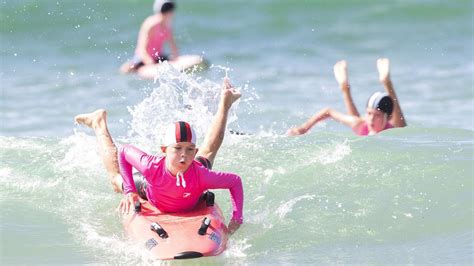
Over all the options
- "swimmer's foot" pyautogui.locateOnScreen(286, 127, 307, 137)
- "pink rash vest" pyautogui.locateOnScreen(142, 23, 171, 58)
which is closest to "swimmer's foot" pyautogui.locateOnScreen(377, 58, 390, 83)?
"swimmer's foot" pyautogui.locateOnScreen(286, 127, 307, 137)

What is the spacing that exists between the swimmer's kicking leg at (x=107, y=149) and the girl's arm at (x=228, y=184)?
1.15 metres

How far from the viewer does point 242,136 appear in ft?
37.8

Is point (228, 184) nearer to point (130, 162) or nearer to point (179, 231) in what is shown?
point (179, 231)

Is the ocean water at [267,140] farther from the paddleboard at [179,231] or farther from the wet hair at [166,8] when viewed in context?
the wet hair at [166,8]

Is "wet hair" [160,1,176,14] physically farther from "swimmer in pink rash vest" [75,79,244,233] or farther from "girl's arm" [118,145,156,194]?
"girl's arm" [118,145,156,194]

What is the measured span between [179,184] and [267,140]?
3.21 metres

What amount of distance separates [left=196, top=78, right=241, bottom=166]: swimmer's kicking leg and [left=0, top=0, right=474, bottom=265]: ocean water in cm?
45

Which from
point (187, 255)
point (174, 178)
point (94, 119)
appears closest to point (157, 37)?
point (94, 119)

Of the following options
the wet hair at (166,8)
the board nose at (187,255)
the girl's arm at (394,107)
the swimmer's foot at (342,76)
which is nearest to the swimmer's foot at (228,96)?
the board nose at (187,255)

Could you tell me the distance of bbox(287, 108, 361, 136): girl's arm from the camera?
12036mm

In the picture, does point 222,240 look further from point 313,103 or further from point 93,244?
point 313,103

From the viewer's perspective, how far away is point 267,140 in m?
11.5

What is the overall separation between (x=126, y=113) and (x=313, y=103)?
274 cm

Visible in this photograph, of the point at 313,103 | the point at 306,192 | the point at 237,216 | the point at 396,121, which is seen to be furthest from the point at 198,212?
the point at 313,103
